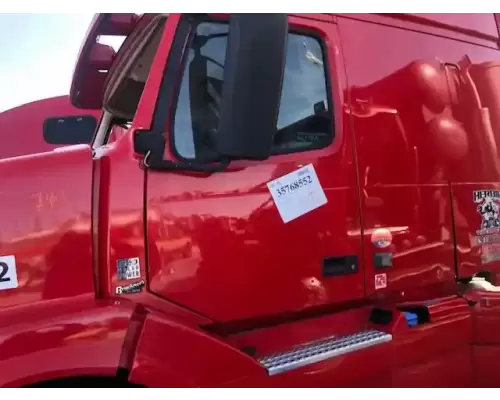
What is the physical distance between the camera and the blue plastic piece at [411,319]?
2495mm

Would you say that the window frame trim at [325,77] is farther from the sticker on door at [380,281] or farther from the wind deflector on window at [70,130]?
the wind deflector on window at [70,130]

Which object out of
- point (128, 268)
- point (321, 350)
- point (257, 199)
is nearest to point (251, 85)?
point (257, 199)

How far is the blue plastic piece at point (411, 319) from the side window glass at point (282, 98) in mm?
868

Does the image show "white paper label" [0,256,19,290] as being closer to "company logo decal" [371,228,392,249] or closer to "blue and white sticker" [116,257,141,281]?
"blue and white sticker" [116,257,141,281]

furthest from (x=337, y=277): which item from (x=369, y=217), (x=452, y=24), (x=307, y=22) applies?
(x=452, y=24)

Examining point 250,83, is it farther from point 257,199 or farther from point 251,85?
point 257,199

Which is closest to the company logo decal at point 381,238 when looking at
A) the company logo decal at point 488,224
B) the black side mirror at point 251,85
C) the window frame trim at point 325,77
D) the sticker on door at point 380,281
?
the sticker on door at point 380,281

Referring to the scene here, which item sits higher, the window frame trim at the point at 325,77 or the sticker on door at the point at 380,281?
the window frame trim at the point at 325,77

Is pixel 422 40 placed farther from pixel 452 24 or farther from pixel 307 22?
pixel 307 22

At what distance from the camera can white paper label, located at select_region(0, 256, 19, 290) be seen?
1.90 m

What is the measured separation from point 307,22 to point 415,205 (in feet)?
3.24

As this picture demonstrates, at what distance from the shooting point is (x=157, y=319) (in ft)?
6.38

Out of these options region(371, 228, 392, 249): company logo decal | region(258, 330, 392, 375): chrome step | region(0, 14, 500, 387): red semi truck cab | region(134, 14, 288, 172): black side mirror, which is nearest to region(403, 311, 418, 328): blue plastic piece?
region(0, 14, 500, 387): red semi truck cab

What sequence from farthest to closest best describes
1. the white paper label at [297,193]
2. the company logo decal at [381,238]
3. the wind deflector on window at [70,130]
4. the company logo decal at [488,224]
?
the wind deflector on window at [70,130] < the company logo decal at [488,224] < the company logo decal at [381,238] < the white paper label at [297,193]
